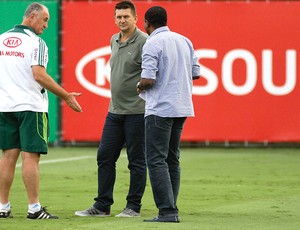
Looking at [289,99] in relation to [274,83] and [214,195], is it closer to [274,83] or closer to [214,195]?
[274,83]

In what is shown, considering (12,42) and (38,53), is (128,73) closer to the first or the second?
(38,53)

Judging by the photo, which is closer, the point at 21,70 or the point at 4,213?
the point at 21,70

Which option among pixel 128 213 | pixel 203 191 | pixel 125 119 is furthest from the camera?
pixel 203 191

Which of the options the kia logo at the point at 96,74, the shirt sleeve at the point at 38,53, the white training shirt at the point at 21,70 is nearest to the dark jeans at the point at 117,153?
the white training shirt at the point at 21,70

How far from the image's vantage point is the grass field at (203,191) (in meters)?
10.2

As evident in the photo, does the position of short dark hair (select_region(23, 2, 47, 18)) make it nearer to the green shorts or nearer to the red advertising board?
the green shorts

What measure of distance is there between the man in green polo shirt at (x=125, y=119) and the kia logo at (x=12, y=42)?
1.03 meters

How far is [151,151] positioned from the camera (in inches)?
399

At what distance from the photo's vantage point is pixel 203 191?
13531 mm

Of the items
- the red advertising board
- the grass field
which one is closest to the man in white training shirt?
the grass field

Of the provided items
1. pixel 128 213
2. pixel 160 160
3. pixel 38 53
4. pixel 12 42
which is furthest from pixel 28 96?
pixel 128 213

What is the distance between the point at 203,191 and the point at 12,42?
395 cm

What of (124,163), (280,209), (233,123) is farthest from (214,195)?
(233,123)

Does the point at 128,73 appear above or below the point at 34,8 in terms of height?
below
